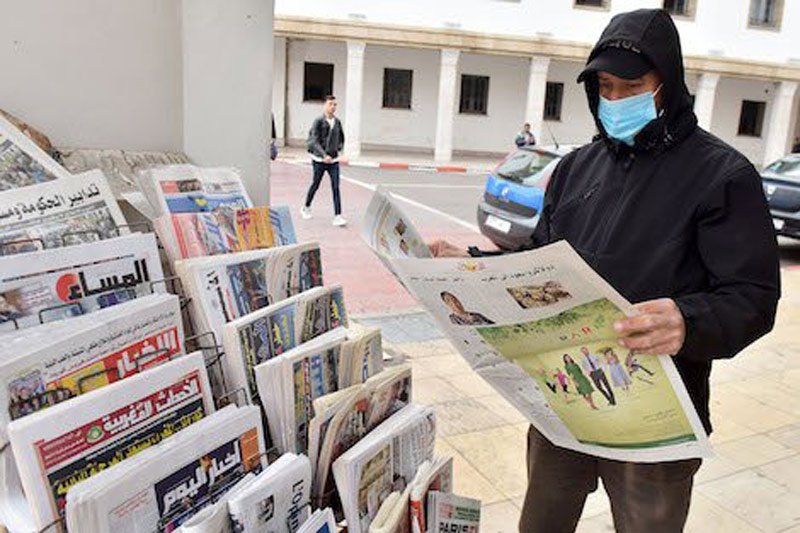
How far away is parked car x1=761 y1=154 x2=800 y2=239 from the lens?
32.2 ft

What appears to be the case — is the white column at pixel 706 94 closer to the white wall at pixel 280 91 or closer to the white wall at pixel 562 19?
the white wall at pixel 562 19

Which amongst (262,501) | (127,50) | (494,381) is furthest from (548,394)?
(127,50)

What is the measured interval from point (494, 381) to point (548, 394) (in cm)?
15

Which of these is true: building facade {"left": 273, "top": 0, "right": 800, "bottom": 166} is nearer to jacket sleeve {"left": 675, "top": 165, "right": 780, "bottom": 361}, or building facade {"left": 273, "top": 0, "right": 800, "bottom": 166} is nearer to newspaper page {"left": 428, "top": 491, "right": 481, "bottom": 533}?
jacket sleeve {"left": 675, "top": 165, "right": 780, "bottom": 361}

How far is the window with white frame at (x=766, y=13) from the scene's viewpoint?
24.3m

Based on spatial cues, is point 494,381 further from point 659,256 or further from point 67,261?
point 67,261

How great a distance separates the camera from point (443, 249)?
1899 millimetres

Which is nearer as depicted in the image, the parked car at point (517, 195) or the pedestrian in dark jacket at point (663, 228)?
the pedestrian in dark jacket at point (663, 228)

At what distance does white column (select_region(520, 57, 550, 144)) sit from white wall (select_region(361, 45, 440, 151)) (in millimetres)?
3298

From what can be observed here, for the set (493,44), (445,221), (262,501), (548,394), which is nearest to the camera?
(262,501)

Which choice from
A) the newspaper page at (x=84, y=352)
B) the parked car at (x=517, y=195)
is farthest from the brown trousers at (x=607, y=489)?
the parked car at (x=517, y=195)

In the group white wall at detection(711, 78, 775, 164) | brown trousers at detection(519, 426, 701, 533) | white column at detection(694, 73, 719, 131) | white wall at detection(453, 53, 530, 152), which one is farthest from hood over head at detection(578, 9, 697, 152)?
white wall at detection(711, 78, 775, 164)

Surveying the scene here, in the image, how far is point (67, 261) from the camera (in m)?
1.32

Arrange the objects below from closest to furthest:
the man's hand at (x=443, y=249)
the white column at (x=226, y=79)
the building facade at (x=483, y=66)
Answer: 1. the man's hand at (x=443, y=249)
2. the white column at (x=226, y=79)
3. the building facade at (x=483, y=66)
